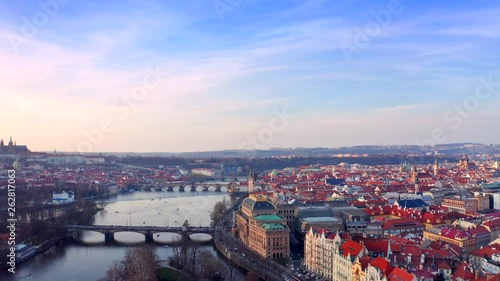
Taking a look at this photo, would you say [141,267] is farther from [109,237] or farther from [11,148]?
[11,148]

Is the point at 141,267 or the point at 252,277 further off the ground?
the point at 141,267

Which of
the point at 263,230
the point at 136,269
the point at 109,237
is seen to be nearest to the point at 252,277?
the point at 263,230

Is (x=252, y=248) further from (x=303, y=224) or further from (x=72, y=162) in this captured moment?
(x=72, y=162)

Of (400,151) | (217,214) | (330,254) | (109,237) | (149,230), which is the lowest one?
(109,237)

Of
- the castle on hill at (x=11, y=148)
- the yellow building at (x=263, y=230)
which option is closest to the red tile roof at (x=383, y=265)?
the yellow building at (x=263, y=230)

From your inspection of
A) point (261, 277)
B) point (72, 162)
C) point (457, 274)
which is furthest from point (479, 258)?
point (72, 162)

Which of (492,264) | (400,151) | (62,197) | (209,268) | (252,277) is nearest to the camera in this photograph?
(492,264)
